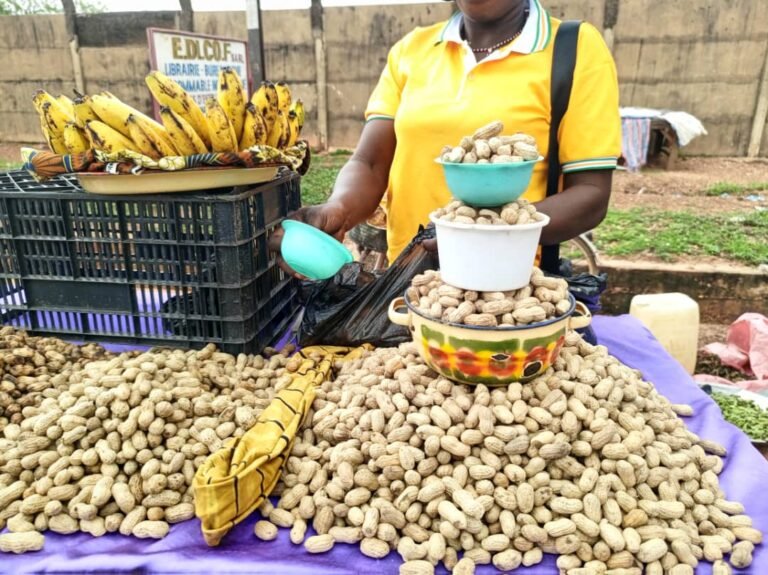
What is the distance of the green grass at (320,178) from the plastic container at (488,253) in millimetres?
4753

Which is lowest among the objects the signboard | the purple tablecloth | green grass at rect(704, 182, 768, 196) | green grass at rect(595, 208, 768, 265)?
green grass at rect(595, 208, 768, 265)

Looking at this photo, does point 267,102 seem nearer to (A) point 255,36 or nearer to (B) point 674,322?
(B) point 674,322

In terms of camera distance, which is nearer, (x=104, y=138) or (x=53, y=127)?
(x=104, y=138)

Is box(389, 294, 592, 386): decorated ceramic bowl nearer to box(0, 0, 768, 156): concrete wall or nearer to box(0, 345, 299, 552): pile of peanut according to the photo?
box(0, 345, 299, 552): pile of peanut

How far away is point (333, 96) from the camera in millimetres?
9828

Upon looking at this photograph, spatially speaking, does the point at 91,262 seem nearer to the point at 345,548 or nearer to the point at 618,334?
the point at 345,548

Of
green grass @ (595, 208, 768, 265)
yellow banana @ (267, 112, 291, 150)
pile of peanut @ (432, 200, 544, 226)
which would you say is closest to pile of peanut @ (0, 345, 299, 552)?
pile of peanut @ (432, 200, 544, 226)

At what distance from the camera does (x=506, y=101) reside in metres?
2.02

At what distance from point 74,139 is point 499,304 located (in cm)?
139

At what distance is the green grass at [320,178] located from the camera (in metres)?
7.18

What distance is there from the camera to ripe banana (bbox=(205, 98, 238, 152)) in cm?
184

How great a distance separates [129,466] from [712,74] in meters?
9.84

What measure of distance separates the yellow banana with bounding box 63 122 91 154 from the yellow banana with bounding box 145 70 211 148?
10.4 inches

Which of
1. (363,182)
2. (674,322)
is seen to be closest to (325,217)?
(363,182)
